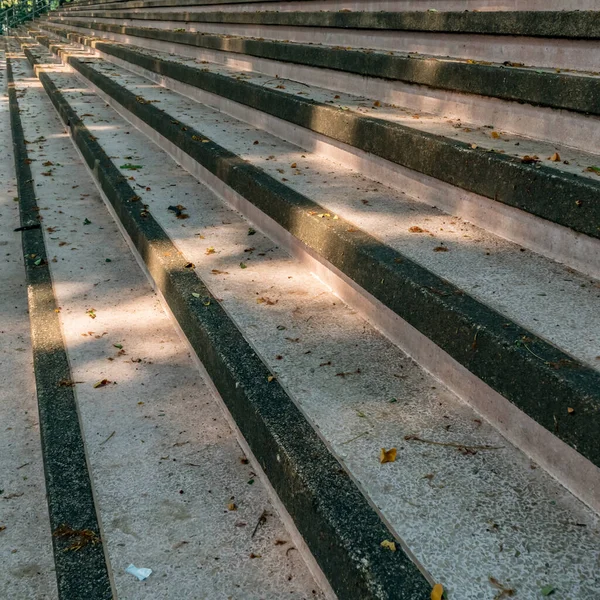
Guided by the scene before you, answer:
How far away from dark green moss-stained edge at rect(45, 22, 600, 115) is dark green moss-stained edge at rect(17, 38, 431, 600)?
1.68 metres

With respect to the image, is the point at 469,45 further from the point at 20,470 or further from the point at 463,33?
the point at 20,470

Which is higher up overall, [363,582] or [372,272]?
[372,272]

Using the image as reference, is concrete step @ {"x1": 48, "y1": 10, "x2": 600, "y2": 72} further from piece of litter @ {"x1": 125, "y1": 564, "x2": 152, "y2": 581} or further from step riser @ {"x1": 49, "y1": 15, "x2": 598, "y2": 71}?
piece of litter @ {"x1": 125, "y1": 564, "x2": 152, "y2": 581}

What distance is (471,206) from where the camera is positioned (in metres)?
2.89

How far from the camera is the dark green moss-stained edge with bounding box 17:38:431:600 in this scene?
1.52 m

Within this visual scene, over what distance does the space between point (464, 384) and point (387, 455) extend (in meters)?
0.43

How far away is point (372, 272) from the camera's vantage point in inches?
99.6

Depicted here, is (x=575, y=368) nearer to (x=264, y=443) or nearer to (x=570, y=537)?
(x=570, y=537)

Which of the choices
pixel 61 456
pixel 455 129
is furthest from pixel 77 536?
pixel 455 129

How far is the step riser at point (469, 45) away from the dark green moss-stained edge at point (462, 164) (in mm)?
770

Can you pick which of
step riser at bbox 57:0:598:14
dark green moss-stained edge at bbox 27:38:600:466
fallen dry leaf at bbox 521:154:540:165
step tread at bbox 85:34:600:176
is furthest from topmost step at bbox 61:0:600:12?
dark green moss-stained edge at bbox 27:38:600:466

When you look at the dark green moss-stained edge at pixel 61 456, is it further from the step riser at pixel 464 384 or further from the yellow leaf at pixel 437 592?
the step riser at pixel 464 384

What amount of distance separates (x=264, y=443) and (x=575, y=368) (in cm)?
92

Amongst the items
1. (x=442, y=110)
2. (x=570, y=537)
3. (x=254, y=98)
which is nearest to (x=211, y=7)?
(x=254, y=98)
